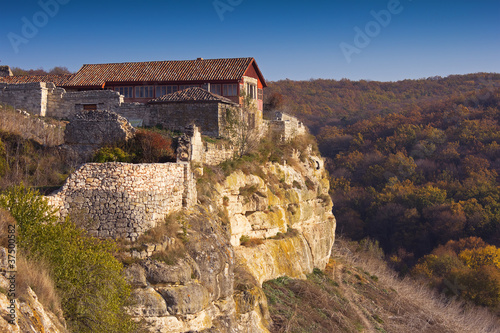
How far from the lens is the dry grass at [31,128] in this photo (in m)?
19.0

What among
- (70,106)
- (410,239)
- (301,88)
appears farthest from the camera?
(301,88)

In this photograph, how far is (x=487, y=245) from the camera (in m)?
54.2

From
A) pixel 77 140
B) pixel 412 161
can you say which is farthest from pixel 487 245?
pixel 77 140

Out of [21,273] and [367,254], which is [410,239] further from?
[21,273]

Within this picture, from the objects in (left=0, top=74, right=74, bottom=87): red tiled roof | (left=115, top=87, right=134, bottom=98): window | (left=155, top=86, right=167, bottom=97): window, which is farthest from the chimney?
(left=155, top=86, right=167, bottom=97): window

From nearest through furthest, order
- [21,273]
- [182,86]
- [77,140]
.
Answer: [21,273] → [77,140] → [182,86]

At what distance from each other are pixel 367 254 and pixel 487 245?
12.2 meters

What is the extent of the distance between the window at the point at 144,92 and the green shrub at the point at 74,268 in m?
17.8

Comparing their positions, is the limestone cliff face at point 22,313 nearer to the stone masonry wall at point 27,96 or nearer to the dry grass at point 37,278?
the dry grass at point 37,278

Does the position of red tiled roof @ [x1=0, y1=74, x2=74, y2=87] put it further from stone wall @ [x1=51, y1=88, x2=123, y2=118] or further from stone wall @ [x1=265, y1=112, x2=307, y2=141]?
stone wall @ [x1=265, y1=112, x2=307, y2=141]

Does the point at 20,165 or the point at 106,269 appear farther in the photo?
the point at 20,165

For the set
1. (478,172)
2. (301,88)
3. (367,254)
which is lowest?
(367,254)

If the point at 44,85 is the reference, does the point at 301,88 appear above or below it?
above

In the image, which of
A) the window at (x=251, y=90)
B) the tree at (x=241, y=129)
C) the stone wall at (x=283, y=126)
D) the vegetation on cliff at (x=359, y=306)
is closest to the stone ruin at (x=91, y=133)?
the tree at (x=241, y=129)
